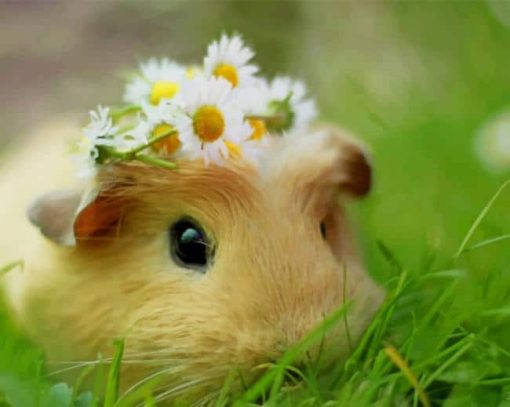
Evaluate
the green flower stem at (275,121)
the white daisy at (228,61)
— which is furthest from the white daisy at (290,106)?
the white daisy at (228,61)

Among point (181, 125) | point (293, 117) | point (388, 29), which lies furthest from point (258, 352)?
point (388, 29)

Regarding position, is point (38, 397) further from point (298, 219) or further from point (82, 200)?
point (298, 219)

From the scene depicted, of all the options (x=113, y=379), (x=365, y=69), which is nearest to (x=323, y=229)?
(x=113, y=379)

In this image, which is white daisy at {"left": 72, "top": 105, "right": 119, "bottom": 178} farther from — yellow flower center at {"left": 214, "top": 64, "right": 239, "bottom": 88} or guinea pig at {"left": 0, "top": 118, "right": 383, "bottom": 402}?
yellow flower center at {"left": 214, "top": 64, "right": 239, "bottom": 88}

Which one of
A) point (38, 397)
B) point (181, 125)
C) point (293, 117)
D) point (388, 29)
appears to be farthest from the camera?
point (388, 29)

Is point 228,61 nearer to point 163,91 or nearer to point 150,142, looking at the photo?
point 163,91

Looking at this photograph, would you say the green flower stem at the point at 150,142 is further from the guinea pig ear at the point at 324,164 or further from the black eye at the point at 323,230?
the black eye at the point at 323,230

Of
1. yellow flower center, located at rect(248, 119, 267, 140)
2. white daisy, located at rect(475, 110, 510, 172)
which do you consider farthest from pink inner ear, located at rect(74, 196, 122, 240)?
white daisy, located at rect(475, 110, 510, 172)
